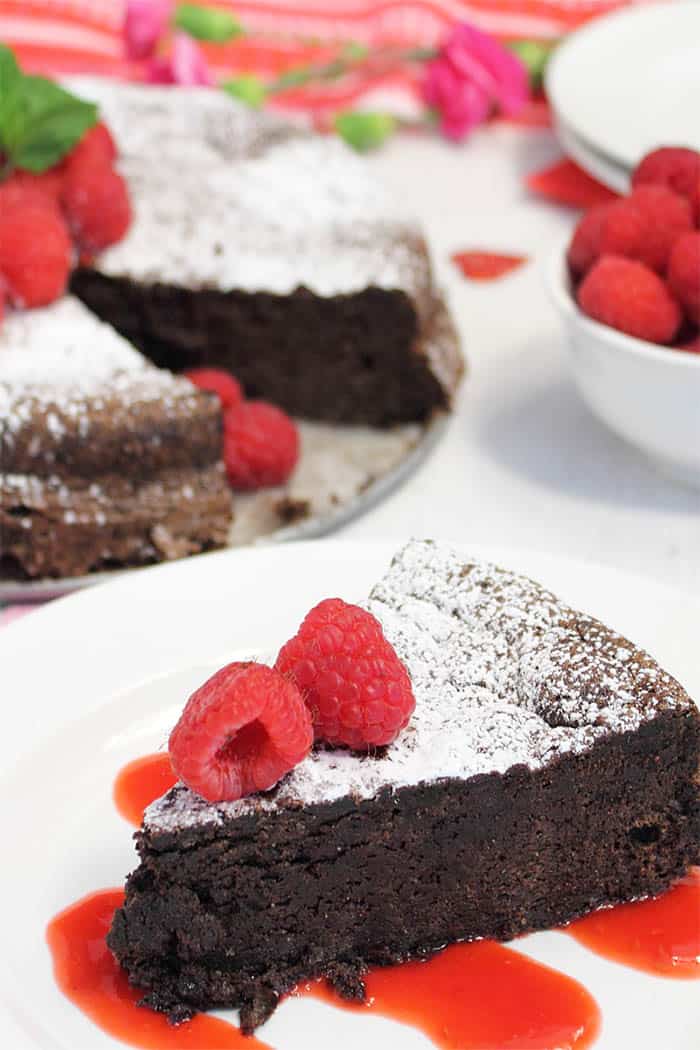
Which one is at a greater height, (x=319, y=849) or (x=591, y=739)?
(x=591, y=739)

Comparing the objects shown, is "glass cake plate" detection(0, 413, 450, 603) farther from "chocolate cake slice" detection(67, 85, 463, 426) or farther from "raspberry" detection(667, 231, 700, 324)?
"raspberry" detection(667, 231, 700, 324)

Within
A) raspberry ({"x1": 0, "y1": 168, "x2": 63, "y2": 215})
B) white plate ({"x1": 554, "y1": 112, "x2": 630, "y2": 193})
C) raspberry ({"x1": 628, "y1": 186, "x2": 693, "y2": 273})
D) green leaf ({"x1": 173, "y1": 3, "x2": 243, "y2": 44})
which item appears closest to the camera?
raspberry ({"x1": 628, "y1": 186, "x2": 693, "y2": 273})

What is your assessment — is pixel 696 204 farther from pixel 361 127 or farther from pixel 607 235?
pixel 361 127

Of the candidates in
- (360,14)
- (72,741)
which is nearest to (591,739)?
(72,741)

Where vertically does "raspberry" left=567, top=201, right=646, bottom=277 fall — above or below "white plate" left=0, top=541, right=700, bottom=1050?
above

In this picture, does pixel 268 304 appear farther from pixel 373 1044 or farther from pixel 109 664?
pixel 373 1044

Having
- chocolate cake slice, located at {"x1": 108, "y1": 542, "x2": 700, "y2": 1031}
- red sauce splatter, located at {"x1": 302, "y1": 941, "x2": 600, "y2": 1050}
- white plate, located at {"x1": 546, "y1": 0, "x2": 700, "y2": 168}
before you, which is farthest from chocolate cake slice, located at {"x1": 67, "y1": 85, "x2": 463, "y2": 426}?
red sauce splatter, located at {"x1": 302, "y1": 941, "x2": 600, "y2": 1050}

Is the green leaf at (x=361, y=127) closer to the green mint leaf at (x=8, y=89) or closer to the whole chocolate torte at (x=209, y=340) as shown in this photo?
the whole chocolate torte at (x=209, y=340)
